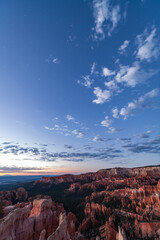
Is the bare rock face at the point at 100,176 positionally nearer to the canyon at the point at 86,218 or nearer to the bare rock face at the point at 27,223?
the canyon at the point at 86,218

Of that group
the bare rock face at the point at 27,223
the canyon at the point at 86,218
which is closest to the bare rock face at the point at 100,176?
the canyon at the point at 86,218

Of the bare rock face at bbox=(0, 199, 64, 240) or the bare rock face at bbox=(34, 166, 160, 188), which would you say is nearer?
the bare rock face at bbox=(0, 199, 64, 240)

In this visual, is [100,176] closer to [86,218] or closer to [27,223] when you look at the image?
[86,218]

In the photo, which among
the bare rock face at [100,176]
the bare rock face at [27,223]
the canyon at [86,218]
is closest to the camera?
the bare rock face at [27,223]

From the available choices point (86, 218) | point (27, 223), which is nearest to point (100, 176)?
point (86, 218)

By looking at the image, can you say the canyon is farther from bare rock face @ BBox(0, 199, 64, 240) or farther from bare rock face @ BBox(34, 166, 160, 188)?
bare rock face @ BBox(34, 166, 160, 188)

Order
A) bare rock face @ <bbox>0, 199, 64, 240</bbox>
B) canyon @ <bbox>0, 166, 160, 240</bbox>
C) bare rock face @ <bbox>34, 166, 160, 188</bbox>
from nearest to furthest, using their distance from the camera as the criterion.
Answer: bare rock face @ <bbox>0, 199, 64, 240</bbox>
canyon @ <bbox>0, 166, 160, 240</bbox>
bare rock face @ <bbox>34, 166, 160, 188</bbox>

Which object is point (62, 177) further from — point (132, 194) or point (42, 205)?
point (42, 205)

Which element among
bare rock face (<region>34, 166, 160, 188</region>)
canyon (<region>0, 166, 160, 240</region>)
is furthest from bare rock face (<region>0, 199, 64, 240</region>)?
bare rock face (<region>34, 166, 160, 188</region>)

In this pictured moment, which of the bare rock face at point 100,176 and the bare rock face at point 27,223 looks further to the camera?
the bare rock face at point 100,176

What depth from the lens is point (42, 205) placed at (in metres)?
27.7

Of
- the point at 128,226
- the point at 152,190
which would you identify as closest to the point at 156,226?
the point at 128,226

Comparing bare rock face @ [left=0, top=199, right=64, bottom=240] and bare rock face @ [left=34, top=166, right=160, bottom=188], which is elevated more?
bare rock face @ [left=34, top=166, right=160, bottom=188]

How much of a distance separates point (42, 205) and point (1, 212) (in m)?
16.8
